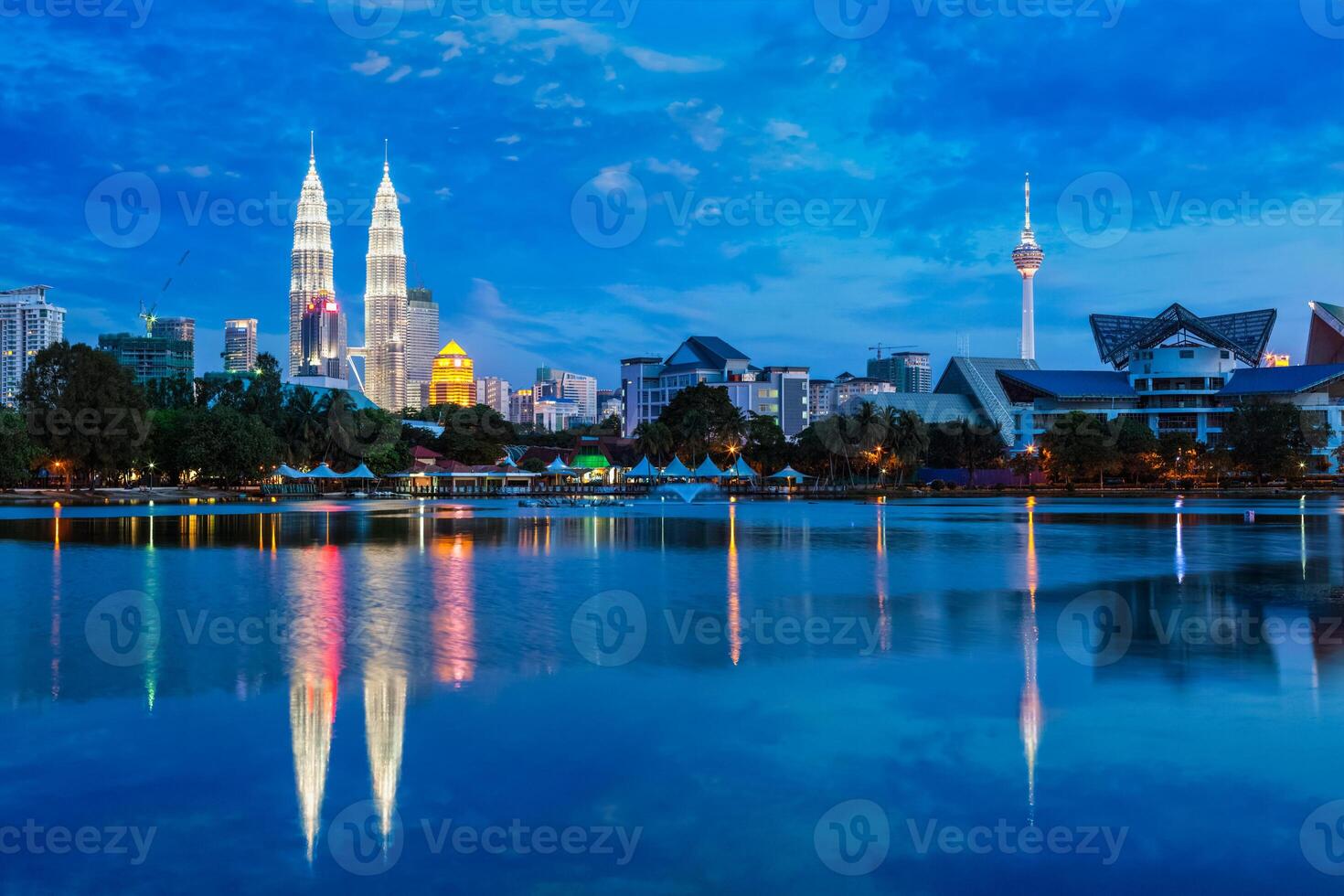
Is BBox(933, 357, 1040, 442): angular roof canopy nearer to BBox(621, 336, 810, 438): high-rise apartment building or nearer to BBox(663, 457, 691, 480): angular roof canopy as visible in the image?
BBox(621, 336, 810, 438): high-rise apartment building

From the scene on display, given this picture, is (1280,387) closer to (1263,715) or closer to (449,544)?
(449,544)

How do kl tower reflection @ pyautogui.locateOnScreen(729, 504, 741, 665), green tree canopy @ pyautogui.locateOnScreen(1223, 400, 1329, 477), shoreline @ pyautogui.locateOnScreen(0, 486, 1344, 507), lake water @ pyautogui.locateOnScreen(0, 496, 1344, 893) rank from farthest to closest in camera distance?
green tree canopy @ pyautogui.locateOnScreen(1223, 400, 1329, 477) → shoreline @ pyautogui.locateOnScreen(0, 486, 1344, 507) → kl tower reflection @ pyautogui.locateOnScreen(729, 504, 741, 665) → lake water @ pyautogui.locateOnScreen(0, 496, 1344, 893)

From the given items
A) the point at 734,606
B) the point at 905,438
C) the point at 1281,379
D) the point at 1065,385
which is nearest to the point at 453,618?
the point at 734,606

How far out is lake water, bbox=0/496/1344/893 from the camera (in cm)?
849

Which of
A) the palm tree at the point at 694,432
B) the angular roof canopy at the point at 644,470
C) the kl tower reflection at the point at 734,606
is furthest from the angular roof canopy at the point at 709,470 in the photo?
the kl tower reflection at the point at 734,606

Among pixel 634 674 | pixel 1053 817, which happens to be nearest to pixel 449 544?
pixel 634 674

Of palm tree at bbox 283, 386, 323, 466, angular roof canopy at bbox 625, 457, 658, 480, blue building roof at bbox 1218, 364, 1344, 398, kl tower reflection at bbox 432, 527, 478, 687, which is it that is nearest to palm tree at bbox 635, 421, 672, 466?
angular roof canopy at bbox 625, 457, 658, 480

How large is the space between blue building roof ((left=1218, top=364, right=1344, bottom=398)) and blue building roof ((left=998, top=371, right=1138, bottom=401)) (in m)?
11.1

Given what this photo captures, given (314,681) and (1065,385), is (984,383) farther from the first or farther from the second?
(314,681)

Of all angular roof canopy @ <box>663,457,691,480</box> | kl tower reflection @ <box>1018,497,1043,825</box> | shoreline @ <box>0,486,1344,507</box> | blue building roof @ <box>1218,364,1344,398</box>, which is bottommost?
kl tower reflection @ <box>1018,497,1043,825</box>

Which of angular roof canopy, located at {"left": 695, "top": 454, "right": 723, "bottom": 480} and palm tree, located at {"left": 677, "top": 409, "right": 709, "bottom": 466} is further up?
palm tree, located at {"left": 677, "top": 409, "right": 709, "bottom": 466}

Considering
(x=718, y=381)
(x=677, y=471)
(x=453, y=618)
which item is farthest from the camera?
(x=718, y=381)

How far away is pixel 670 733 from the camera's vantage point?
12086 millimetres

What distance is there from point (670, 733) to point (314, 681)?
543cm
